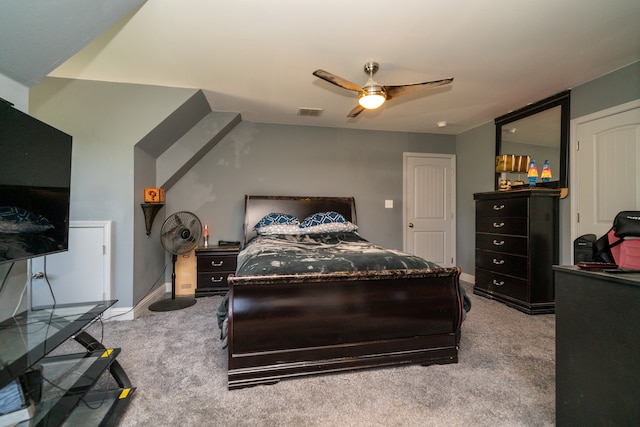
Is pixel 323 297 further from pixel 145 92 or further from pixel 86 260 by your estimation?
pixel 145 92

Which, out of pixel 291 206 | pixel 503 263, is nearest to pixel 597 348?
pixel 503 263

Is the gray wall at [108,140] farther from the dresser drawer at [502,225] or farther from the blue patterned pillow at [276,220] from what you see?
the dresser drawer at [502,225]

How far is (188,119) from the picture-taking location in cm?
344

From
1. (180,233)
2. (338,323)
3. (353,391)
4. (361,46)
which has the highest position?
(361,46)

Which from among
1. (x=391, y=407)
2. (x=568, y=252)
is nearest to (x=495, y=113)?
(x=568, y=252)

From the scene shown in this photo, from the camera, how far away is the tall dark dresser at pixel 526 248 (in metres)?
3.14

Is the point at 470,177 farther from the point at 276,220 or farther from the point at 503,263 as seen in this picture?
the point at 276,220

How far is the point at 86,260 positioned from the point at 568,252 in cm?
495

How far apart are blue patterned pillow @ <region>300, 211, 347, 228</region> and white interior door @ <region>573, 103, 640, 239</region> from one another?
2655mm

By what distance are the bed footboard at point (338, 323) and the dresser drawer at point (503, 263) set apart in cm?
167

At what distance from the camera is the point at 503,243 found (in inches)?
136

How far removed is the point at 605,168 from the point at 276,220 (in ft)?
11.7

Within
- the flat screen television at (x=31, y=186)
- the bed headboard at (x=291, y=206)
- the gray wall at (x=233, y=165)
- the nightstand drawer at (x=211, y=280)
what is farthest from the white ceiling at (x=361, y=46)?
the nightstand drawer at (x=211, y=280)

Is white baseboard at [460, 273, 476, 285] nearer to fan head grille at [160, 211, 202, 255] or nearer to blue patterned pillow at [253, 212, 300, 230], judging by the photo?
blue patterned pillow at [253, 212, 300, 230]
